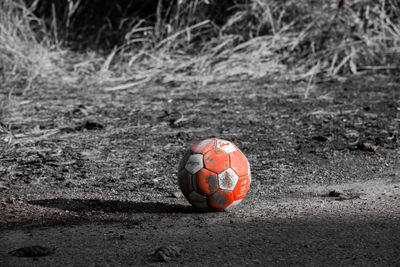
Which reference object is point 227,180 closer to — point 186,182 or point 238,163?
point 238,163

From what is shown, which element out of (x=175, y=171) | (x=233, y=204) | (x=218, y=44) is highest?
(x=233, y=204)

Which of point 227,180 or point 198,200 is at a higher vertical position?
point 227,180

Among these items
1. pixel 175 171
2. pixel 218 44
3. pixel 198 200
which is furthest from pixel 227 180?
pixel 218 44

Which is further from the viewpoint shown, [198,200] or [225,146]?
[225,146]

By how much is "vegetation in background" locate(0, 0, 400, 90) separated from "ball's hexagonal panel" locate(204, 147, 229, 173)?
4.31 m

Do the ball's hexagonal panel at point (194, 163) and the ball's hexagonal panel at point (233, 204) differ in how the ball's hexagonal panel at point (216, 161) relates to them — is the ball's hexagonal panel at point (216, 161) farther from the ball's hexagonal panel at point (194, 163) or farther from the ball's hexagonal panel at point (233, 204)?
the ball's hexagonal panel at point (233, 204)

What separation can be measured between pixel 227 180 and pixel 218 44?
550 cm

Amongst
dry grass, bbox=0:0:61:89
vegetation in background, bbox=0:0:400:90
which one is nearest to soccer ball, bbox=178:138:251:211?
vegetation in background, bbox=0:0:400:90

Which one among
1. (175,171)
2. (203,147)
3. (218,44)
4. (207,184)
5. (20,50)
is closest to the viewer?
(207,184)

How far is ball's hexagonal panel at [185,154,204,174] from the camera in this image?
12.3 ft

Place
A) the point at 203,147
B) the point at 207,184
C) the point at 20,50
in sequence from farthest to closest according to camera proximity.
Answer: the point at 20,50, the point at 203,147, the point at 207,184

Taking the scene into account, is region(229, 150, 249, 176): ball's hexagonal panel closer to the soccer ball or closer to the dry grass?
the soccer ball

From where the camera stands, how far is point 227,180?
146 inches

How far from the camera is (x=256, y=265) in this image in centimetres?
283
